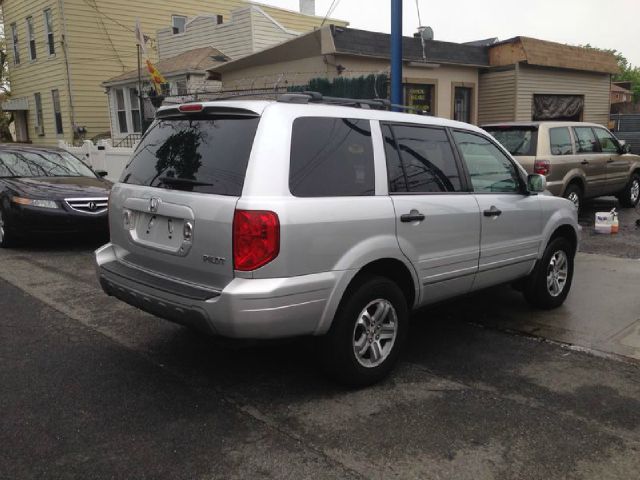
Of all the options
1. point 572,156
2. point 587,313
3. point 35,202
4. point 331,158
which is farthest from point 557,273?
point 35,202

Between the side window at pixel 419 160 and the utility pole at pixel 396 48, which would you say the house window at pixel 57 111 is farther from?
the side window at pixel 419 160

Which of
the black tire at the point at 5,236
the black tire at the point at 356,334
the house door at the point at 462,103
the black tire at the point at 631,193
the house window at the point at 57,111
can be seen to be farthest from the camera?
the house window at the point at 57,111

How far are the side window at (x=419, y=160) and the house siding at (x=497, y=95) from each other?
38.9 ft

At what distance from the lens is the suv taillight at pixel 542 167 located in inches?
366

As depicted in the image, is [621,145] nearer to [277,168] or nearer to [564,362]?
[564,362]

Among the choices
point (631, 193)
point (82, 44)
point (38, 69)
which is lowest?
point (631, 193)

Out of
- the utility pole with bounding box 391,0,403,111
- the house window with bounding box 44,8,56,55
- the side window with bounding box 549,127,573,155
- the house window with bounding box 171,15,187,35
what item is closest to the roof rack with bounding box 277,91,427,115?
the utility pole with bounding box 391,0,403,111

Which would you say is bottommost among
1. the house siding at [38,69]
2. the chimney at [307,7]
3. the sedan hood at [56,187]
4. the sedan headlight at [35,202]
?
the sedan headlight at [35,202]

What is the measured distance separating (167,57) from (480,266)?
1951cm

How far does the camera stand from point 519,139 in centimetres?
961

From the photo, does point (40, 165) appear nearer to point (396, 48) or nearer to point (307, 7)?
point (396, 48)

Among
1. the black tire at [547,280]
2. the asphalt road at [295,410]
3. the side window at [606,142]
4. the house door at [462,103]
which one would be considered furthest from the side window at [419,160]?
the house door at [462,103]

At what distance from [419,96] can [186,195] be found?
37.5ft

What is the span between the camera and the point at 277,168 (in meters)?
3.29
